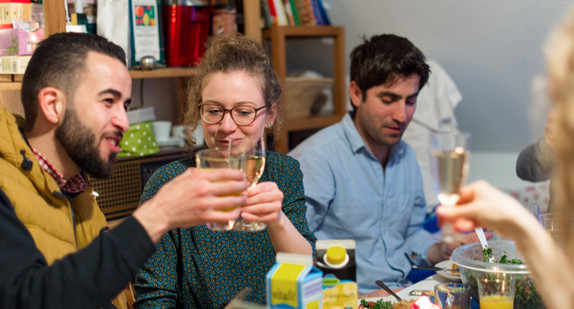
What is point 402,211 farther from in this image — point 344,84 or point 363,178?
point 344,84

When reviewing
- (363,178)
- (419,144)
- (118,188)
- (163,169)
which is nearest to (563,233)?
(163,169)

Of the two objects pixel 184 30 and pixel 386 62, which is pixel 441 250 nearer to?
pixel 386 62

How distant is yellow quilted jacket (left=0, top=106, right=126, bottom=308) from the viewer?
1266 mm

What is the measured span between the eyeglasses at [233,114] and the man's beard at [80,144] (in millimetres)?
443

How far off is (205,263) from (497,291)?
0.77 m

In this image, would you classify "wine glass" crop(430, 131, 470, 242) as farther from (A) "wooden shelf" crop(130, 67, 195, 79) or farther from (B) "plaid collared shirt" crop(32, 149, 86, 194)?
(A) "wooden shelf" crop(130, 67, 195, 79)

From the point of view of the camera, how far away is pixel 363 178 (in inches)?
98.2

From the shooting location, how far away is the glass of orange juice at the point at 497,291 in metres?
1.46

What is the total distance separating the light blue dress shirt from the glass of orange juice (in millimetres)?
818

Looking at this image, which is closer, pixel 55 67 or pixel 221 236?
pixel 55 67

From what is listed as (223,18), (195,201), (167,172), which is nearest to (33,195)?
(195,201)

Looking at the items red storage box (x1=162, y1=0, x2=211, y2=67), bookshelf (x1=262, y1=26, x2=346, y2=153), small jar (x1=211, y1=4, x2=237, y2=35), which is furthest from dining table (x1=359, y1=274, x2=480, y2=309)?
small jar (x1=211, y1=4, x2=237, y2=35)

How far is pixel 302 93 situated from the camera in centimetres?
Result: 370

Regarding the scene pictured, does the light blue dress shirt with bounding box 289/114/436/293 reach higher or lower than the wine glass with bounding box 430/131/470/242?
lower
